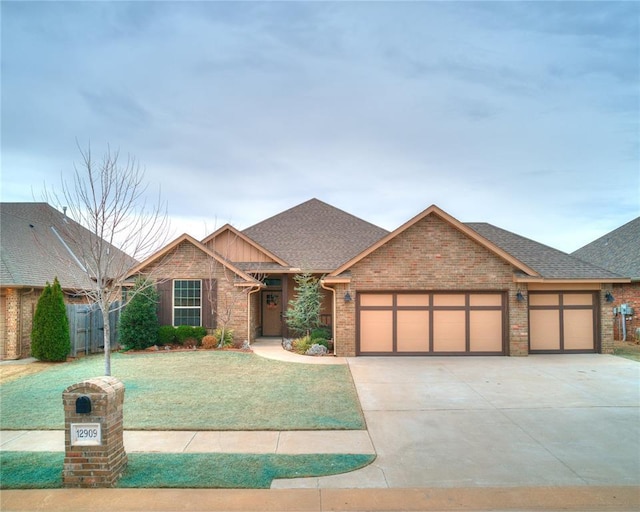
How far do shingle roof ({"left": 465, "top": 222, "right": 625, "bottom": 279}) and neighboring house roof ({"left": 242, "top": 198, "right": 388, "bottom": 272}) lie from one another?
5.88m

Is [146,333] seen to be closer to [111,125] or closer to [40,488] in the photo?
[111,125]

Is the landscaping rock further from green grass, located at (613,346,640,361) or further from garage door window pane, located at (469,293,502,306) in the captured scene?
green grass, located at (613,346,640,361)

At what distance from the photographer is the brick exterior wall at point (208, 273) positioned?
16.7m

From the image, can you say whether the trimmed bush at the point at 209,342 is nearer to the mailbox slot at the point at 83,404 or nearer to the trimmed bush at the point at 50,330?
the trimmed bush at the point at 50,330

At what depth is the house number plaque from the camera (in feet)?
16.1

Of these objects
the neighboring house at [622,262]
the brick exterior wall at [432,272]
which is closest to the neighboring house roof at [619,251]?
the neighboring house at [622,262]

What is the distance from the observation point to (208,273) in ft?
55.1

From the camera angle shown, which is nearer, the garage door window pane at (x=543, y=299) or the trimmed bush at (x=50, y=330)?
the trimmed bush at (x=50, y=330)

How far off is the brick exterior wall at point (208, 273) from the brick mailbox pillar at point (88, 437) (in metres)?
11.6

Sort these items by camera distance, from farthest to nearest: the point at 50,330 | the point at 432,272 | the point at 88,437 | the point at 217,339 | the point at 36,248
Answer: the point at 36,248
the point at 217,339
the point at 432,272
the point at 50,330
the point at 88,437

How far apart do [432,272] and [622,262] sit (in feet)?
39.5

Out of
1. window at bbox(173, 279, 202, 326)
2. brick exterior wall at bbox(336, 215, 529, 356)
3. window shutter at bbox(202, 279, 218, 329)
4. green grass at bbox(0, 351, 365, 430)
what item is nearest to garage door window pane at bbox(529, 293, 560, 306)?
brick exterior wall at bbox(336, 215, 529, 356)

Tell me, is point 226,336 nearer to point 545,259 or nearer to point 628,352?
point 545,259

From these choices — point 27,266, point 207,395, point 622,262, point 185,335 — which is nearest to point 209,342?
point 185,335
